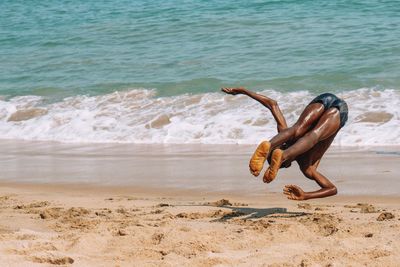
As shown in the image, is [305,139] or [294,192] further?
[294,192]

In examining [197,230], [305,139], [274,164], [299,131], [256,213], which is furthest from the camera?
[256,213]

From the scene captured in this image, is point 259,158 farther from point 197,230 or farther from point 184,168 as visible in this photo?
point 184,168

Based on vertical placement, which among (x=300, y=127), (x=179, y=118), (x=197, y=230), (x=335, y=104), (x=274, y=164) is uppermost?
(x=335, y=104)

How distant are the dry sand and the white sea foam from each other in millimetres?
3422

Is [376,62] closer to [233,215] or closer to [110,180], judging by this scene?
[110,180]

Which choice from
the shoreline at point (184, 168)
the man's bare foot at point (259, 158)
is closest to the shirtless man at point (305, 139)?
the man's bare foot at point (259, 158)

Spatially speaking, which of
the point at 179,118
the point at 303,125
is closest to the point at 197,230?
the point at 303,125

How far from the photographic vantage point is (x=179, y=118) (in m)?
12.9

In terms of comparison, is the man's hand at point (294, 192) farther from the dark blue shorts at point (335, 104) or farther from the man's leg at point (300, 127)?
the dark blue shorts at point (335, 104)

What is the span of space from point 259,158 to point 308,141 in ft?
1.47

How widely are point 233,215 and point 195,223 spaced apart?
1.53 ft

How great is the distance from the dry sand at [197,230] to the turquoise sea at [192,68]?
3673 millimetres

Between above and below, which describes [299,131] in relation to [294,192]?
above

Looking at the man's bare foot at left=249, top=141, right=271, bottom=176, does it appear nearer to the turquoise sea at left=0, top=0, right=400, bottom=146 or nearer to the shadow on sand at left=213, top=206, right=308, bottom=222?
the shadow on sand at left=213, top=206, right=308, bottom=222
